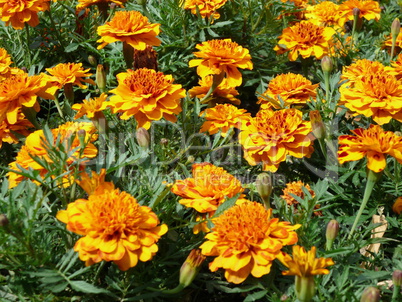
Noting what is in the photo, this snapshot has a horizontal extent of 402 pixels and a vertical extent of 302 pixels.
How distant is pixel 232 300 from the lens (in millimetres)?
1540

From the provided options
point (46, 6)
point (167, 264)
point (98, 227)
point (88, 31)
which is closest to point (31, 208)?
point (98, 227)

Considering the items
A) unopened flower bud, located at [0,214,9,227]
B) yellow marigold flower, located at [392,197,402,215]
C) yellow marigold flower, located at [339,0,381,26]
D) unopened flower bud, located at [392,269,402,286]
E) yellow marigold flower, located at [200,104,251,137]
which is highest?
unopened flower bud, located at [0,214,9,227]

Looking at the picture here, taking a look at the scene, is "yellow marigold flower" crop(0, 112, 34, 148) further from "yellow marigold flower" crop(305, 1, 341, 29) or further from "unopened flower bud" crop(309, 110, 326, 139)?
"yellow marigold flower" crop(305, 1, 341, 29)

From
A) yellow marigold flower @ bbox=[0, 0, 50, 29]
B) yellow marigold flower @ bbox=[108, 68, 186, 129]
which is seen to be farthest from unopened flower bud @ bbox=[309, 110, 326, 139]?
yellow marigold flower @ bbox=[0, 0, 50, 29]

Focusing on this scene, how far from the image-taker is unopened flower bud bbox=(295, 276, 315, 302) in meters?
1.02

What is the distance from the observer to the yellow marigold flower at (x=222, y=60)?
177cm

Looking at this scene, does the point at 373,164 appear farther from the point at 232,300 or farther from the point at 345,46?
the point at 345,46

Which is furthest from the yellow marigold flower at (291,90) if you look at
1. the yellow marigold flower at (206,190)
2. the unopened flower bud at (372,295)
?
the unopened flower bud at (372,295)

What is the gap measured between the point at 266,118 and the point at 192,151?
0.95ft

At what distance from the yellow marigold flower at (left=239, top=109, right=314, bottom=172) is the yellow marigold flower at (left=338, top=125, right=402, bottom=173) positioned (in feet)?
0.64

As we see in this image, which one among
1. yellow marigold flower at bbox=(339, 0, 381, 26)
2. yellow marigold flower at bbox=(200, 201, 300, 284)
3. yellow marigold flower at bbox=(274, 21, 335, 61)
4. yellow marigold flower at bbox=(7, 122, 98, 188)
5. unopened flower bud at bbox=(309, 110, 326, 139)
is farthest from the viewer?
yellow marigold flower at bbox=(339, 0, 381, 26)

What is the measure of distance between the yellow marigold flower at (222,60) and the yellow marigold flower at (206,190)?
496 mm

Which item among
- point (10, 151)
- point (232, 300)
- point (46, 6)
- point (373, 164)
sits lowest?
point (232, 300)

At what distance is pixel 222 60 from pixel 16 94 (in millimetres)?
656
